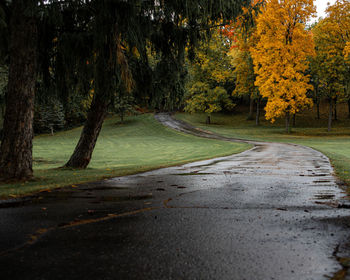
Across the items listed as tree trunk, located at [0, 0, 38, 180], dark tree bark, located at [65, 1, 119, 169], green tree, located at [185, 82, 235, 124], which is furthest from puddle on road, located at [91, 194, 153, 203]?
green tree, located at [185, 82, 235, 124]

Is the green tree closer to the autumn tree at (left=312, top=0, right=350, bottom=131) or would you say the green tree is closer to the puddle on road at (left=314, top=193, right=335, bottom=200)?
the autumn tree at (left=312, top=0, right=350, bottom=131)

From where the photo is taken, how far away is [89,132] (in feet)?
37.1

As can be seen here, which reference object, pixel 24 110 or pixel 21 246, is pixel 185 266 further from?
pixel 24 110

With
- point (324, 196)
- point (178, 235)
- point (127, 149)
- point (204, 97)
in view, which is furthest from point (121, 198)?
point (204, 97)

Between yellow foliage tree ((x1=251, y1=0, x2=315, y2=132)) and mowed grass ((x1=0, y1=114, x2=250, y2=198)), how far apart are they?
757 centimetres

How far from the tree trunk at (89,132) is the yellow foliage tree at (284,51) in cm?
2171

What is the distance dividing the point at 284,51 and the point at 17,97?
2744 cm

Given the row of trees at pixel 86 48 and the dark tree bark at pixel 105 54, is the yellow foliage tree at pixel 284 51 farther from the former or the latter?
the dark tree bark at pixel 105 54

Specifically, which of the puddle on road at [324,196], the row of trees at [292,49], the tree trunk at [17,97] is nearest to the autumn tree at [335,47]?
the row of trees at [292,49]

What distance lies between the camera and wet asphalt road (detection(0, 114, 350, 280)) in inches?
98.1

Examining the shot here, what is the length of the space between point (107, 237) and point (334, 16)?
35.6 meters

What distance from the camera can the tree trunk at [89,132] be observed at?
11117 millimetres

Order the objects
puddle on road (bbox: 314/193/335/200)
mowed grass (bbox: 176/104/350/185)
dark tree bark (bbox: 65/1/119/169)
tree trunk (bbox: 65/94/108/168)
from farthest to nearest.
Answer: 1. mowed grass (bbox: 176/104/350/185)
2. tree trunk (bbox: 65/94/108/168)
3. dark tree bark (bbox: 65/1/119/169)
4. puddle on road (bbox: 314/193/335/200)

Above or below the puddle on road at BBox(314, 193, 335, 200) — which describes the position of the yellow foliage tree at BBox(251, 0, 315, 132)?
above
